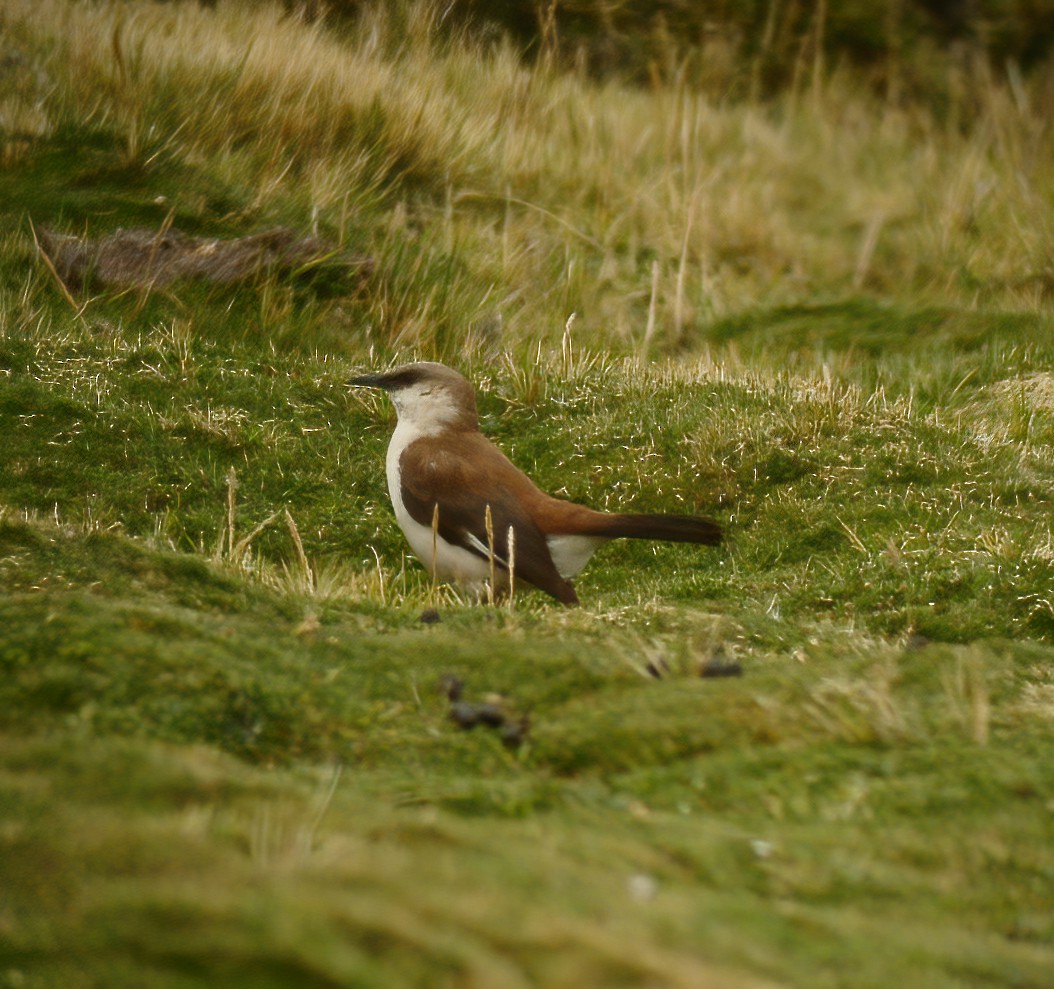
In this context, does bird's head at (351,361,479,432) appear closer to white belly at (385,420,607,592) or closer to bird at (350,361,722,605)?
bird at (350,361,722,605)

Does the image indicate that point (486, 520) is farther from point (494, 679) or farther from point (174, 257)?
point (174, 257)

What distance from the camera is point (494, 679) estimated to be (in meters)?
3.68

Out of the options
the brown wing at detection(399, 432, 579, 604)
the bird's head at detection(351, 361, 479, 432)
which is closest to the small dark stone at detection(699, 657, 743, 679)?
the brown wing at detection(399, 432, 579, 604)

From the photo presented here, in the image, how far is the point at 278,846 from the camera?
2.43 meters

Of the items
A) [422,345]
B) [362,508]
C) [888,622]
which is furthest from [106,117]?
[888,622]

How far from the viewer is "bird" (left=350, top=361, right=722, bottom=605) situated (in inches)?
220

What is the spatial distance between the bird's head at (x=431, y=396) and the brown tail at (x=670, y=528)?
120 centimetres

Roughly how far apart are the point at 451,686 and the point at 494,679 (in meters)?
0.14

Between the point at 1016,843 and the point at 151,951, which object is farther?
the point at 1016,843

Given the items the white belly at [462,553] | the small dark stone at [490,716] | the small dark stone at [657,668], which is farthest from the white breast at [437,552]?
the small dark stone at [490,716]

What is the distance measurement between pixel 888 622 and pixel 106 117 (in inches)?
244

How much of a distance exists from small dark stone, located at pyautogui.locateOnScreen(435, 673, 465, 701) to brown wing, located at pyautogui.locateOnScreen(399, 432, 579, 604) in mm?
1964

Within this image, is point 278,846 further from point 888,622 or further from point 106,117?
point 106,117

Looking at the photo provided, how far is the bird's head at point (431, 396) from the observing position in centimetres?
646
